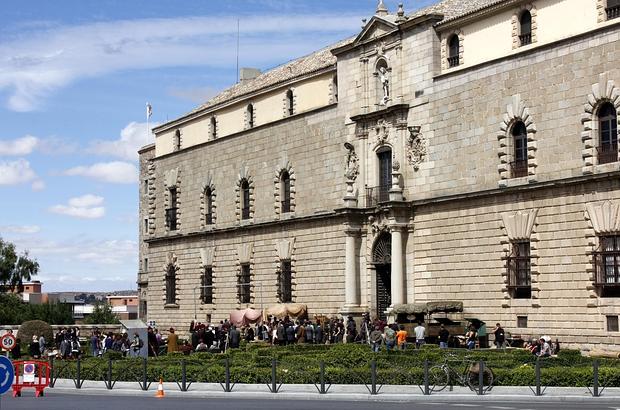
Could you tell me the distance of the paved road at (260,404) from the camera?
89.0 feet

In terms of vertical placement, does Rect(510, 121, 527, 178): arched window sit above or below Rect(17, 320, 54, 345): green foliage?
above

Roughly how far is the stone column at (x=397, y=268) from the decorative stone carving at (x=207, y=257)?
1858 cm

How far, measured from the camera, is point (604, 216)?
135ft

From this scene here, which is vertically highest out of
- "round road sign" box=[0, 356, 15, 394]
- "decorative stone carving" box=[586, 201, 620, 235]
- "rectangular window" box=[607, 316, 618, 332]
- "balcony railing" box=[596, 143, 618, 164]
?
"balcony railing" box=[596, 143, 618, 164]

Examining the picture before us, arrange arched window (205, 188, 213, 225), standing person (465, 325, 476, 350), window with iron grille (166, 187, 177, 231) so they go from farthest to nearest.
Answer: window with iron grille (166, 187, 177, 231) < arched window (205, 188, 213, 225) < standing person (465, 325, 476, 350)

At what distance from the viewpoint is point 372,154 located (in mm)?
54562

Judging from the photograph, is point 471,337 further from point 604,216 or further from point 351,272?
point 351,272

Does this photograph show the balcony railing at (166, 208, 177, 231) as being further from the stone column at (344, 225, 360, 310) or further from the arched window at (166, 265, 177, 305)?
the stone column at (344, 225, 360, 310)

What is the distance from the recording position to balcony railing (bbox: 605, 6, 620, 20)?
41406mm

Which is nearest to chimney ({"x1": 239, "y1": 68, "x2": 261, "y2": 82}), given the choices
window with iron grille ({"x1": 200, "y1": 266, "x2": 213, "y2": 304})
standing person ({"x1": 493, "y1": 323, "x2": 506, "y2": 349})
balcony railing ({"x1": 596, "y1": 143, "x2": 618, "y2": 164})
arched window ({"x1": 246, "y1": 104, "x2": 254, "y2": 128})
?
arched window ({"x1": 246, "y1": 104, "x2": 254, "y2": 128})

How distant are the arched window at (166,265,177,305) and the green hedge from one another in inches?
1258

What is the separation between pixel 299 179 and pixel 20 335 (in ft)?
53.3

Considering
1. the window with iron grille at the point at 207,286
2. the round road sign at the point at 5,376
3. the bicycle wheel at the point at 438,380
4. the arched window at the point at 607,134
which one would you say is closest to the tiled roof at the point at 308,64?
the arched window at the point at 607,134

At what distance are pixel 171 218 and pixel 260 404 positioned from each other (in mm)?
45213
